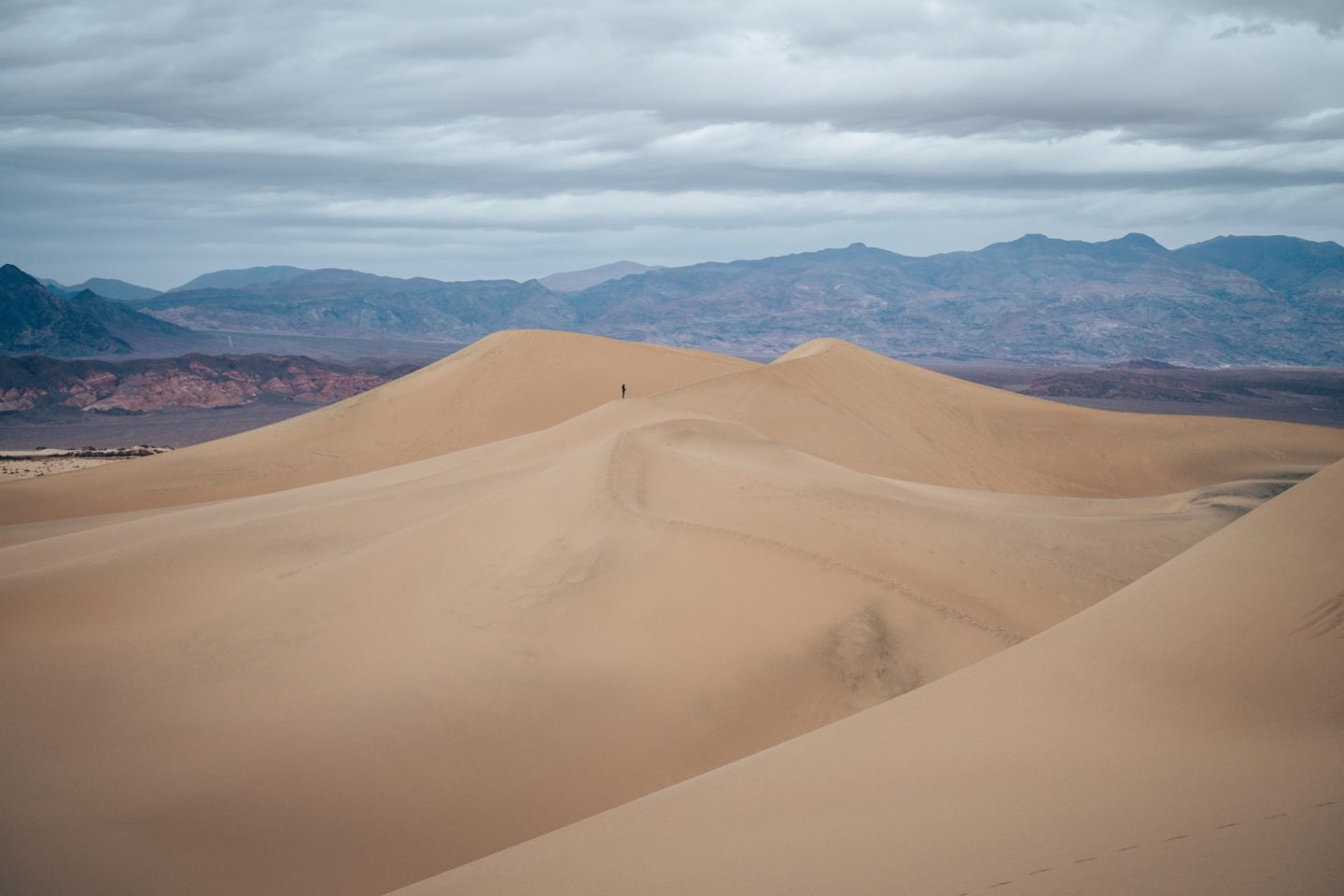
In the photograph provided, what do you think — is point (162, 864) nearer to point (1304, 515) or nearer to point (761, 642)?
point (761, 642)

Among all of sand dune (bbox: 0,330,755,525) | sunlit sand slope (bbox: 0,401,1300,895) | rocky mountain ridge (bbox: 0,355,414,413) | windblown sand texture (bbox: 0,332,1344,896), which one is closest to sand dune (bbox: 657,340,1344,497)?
sand dune (bbox: 0,330,755,525)

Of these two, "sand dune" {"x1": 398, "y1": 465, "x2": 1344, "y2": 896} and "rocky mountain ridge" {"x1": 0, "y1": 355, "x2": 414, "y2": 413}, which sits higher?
"rocky mountain ridge" {"x1": 0, "y1": 355, "x2": 414, "y2": 413}

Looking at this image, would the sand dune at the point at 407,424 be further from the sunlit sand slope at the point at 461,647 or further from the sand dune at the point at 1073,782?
the sand dune at the point at 1073,782

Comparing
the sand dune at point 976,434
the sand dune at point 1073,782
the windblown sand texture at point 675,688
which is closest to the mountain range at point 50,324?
the sand dune at point 976,434

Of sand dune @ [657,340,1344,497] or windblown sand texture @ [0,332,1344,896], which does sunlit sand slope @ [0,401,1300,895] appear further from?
sand dune @ [657,340,1344,497]

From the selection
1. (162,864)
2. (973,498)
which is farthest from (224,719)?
(973,498)

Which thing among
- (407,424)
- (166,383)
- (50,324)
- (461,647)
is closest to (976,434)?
(407,424)
